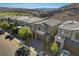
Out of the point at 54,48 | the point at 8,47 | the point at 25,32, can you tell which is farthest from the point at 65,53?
the point at 8,47

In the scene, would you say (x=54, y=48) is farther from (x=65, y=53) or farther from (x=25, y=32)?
(x=25, y=32)

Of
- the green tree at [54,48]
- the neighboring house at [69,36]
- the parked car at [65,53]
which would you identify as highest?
the neighboring house at [69,36]

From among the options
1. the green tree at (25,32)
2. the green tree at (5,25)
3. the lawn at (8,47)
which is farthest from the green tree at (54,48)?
the green tree at (5,25)

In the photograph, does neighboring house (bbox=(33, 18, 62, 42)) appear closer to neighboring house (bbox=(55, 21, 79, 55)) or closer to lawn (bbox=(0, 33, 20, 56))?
neighboring house (bbox=(55, 21, 79, 55))

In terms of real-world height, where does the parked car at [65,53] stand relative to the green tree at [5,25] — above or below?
below

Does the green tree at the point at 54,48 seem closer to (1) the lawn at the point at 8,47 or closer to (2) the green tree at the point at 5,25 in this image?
(1) the lawn at the point at 8,47

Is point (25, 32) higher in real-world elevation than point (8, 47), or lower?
higher

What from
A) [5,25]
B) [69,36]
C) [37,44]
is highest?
[5,25]
